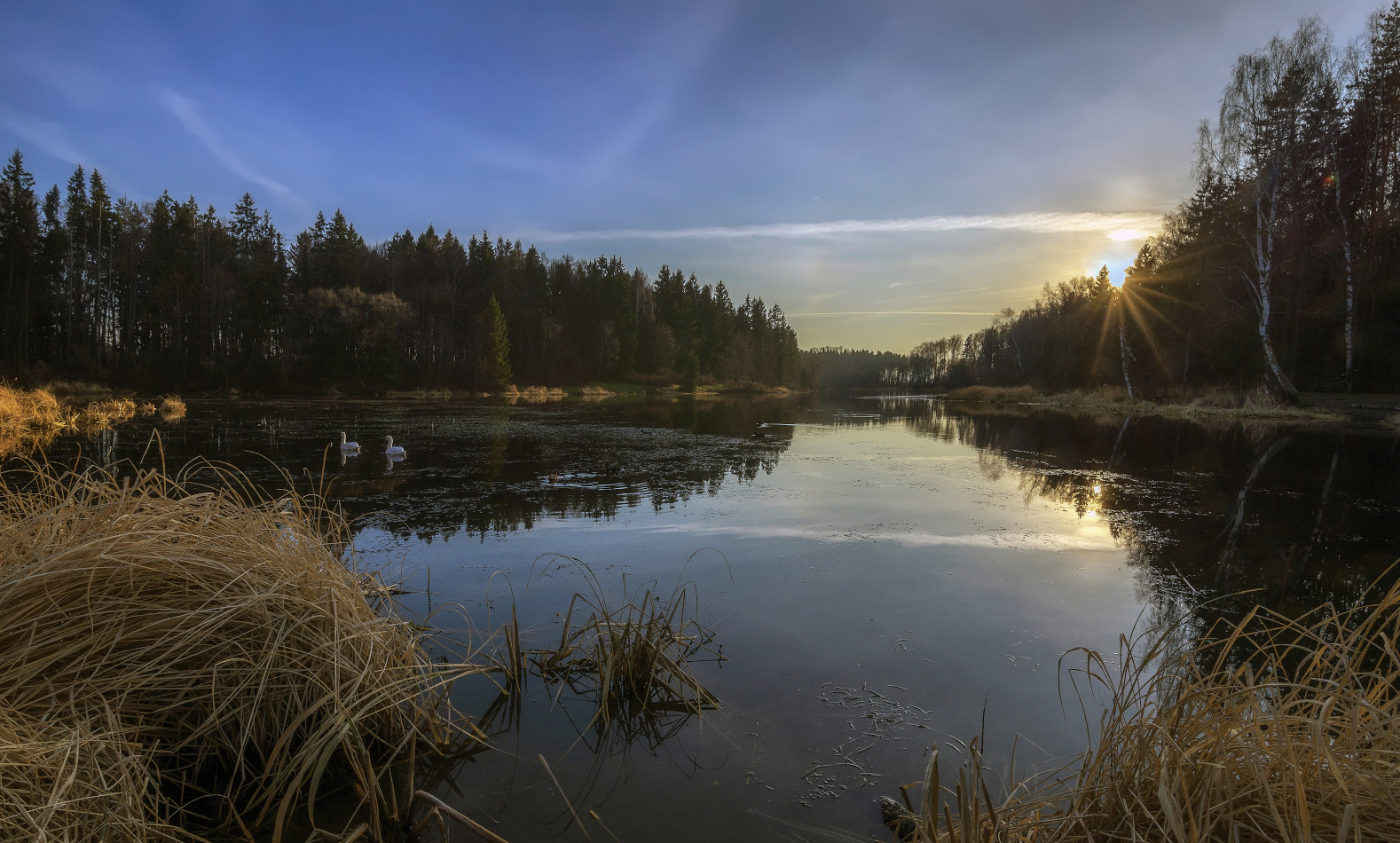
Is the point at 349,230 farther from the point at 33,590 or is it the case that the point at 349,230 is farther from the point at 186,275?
the point at 33,590

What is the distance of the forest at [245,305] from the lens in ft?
123

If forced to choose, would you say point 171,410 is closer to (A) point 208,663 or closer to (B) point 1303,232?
(A) point 208,663

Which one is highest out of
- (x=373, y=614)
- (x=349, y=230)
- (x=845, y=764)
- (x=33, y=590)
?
(x=349, y=230)

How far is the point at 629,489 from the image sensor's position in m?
9.69

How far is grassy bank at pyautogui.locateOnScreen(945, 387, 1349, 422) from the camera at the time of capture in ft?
77.9

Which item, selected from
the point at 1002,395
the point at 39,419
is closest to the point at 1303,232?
the point at 1002,395

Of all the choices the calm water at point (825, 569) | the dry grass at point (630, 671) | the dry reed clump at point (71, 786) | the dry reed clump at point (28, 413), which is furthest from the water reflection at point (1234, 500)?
the dry reed clump at point (28, 413)

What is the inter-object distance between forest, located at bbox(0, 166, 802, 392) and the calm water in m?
29.7

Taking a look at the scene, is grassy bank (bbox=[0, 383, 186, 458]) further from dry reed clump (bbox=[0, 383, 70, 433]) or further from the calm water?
the calm water

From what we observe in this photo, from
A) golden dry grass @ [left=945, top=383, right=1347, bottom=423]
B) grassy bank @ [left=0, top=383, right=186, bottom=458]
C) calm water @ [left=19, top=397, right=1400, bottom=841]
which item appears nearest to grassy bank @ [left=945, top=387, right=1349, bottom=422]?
golden dry grass @ [left=945, top=383, right=1347, bottom=423]

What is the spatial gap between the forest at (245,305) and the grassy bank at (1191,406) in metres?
37.7

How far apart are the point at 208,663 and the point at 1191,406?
3516 centimetres

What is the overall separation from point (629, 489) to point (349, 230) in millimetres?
50697

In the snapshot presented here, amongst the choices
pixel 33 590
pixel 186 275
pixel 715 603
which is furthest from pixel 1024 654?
pixel 186 275
